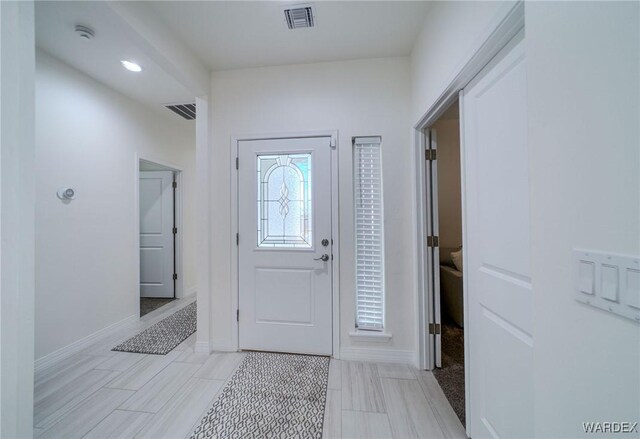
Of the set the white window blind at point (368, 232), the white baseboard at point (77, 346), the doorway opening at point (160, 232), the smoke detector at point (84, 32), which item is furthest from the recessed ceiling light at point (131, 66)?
the white baseboard at point (77, 346)

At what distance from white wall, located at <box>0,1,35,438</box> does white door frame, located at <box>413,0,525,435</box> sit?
1.73 metres

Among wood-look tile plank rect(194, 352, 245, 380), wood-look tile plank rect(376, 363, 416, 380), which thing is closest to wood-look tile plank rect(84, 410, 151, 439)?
wood-look tile plank rect(194, 352, 245, 380)

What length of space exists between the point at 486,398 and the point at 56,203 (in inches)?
137

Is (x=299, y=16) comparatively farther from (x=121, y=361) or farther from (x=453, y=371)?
(x=121, y=361)

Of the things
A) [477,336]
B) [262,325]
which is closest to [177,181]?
[262,325]

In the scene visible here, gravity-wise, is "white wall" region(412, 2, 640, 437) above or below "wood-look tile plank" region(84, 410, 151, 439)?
above

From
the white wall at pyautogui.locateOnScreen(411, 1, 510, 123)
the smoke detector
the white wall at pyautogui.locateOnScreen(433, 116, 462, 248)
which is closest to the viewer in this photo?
the white wall at pyautogui.locateOnScreen(411, 1, 510, 123)

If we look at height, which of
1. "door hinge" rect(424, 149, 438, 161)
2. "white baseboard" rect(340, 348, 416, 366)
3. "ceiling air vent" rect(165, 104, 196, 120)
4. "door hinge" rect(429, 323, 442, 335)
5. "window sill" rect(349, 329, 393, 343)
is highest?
"ceiling air vent" rect(165, 104, 196, 120)

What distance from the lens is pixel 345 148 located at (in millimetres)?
2139

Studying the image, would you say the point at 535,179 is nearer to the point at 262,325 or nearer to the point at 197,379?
the point at 262,325

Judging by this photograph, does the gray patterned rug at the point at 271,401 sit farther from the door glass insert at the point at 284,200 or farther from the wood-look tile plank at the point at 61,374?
the wood-look tile plank at the point at 61,374

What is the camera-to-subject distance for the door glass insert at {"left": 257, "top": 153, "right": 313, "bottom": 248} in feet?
7.18

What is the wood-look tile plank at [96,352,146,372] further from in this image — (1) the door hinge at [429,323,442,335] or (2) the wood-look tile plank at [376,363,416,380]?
(1) the door hinge at [429,323,442,335]

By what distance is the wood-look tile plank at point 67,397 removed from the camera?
1.50 m
